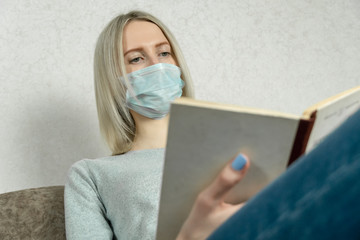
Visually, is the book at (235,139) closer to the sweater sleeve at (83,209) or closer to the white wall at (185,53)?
the sweater sleeve at (83,209)

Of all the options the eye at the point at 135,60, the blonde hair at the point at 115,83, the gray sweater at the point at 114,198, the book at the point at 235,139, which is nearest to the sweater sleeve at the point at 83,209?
the gray sweater at the point at 114,198

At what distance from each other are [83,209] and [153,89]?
1.18 feet

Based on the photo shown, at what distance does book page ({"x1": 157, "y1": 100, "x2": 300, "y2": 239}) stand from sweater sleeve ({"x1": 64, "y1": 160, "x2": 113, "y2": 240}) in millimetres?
428

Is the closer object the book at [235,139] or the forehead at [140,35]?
the book at [235,139]

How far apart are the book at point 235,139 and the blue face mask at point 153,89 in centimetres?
54

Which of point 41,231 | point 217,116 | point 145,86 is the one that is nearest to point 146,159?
point 145,86

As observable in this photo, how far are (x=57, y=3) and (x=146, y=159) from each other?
69cm

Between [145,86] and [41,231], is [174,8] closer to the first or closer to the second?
[145,86]

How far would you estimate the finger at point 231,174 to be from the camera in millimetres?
539

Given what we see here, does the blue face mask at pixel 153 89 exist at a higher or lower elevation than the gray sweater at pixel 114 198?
higher

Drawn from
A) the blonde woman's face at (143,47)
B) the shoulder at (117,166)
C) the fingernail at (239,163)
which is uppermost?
the blonde woman's face at (143,47)

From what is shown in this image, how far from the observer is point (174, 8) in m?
1.58

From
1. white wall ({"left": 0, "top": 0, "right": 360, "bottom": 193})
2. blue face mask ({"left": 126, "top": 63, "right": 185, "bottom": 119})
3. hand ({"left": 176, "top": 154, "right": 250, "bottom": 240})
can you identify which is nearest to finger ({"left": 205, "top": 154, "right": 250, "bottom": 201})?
hand ({"left": 176, "top": 154, "right": 250, "bottom": 240})

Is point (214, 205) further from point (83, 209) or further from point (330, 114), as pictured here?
point (83, 209)
